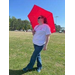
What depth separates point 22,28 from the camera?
79.4m

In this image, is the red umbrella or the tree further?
the tree

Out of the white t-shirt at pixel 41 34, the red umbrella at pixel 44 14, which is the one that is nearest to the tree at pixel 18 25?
the red umbrella at pixel 44 14

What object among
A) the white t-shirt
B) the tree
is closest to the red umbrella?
the white t-shirt

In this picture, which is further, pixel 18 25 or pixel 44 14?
pixel 18 25

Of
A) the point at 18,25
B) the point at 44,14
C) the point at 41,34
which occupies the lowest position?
the point at 41,34

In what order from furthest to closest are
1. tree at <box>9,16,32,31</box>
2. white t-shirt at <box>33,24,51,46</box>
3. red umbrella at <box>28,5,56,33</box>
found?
tree at <box>9,16,32,31</box> → red umbrella at <box>28,5,56,33</box> → white t-shirt at <box>33,24,51,46</box>

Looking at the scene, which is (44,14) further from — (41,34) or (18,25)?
(18,25)

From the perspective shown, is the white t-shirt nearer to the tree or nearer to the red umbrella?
the red umbrella

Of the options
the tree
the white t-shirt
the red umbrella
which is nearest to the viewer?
the white t-shirt

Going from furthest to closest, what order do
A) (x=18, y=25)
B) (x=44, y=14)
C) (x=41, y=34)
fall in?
(x=18, y=25) < (x=44, y=14) < (x=41, y=34)

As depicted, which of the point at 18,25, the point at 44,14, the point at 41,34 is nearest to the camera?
the point at 41,34

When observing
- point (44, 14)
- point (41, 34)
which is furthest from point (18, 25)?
point (41, 34)

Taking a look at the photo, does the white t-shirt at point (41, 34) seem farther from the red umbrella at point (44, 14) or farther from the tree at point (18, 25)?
the tree at point (18, 25)
